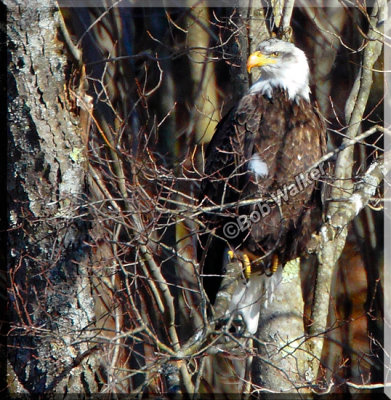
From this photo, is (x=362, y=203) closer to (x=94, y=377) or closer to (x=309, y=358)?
(x=309, y=358)

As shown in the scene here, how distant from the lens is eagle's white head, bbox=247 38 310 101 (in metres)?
5.06

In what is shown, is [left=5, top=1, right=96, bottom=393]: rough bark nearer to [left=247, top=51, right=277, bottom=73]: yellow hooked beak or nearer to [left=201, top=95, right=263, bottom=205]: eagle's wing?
[left=201, top=95, right=263, bottom=205]: eagle's wing

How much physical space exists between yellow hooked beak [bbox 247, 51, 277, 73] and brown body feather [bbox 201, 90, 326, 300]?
178 mm

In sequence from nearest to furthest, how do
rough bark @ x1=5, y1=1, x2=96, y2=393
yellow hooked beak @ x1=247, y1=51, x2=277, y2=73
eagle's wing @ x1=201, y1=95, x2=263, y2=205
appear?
1. rough bark @ x1=5, y1=1, x2=96, y2=393
2. eagle's wing @ x1=201, y1=95, x2=263, y2=205
3. yellow hooked beak @ x1=247, y1=51, x2=277, y2=73

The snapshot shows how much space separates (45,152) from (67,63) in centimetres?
47

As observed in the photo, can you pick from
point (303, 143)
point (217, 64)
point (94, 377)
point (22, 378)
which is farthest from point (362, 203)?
point (217, 64)

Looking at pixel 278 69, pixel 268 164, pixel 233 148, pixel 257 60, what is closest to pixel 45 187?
pixel 233 148

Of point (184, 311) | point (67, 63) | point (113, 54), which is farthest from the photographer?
point (113, 54)

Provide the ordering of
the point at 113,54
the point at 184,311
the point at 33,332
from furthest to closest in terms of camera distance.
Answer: the point at 113,54 < the point at 184,311 < the point at 33,332

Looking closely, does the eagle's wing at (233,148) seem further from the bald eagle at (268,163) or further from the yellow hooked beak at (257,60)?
the yellow hooked beak at (257,60)

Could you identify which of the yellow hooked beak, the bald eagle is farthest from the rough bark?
the yellow hooked beak

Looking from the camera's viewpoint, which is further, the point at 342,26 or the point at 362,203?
the point at 342,26

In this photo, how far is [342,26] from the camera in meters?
6.82

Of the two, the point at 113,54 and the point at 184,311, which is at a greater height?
the point at 113,54
